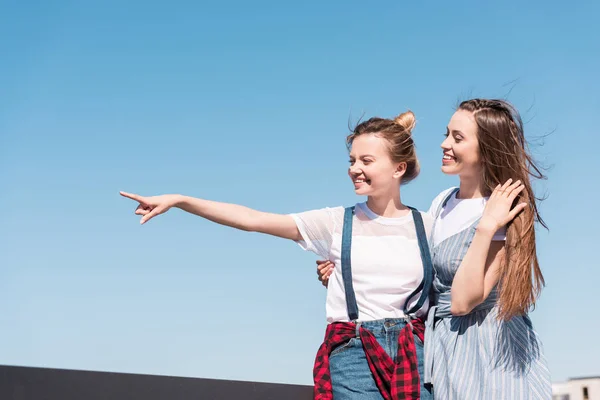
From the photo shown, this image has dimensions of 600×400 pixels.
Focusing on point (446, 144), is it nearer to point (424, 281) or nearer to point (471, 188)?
point (471, 188)

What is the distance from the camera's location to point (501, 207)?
9.72 feet

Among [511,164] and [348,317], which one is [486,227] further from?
[348,317]

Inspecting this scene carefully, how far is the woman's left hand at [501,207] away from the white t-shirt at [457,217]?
9 cm

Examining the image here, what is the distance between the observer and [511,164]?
3.13 metres

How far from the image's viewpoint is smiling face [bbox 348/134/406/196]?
331 centimetres

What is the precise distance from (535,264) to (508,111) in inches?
27.6

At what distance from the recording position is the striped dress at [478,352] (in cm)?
289

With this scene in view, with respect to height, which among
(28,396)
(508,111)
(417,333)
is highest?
(508,111)

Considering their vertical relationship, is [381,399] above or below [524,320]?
below

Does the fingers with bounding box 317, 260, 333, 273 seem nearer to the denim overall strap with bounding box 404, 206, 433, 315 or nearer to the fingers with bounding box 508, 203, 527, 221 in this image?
the denim overall strap with bounding box 404, 206, 433, 315

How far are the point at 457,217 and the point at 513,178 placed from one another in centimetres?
28

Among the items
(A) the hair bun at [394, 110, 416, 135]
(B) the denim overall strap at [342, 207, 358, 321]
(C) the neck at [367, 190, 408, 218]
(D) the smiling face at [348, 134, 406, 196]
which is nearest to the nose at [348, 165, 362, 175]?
(D) the smiling face at [348, 134, 406, 196]

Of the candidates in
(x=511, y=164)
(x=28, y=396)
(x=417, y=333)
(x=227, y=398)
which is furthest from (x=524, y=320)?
(x=28, y=396)

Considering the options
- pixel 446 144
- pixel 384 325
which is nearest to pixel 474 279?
pixel 384 325
